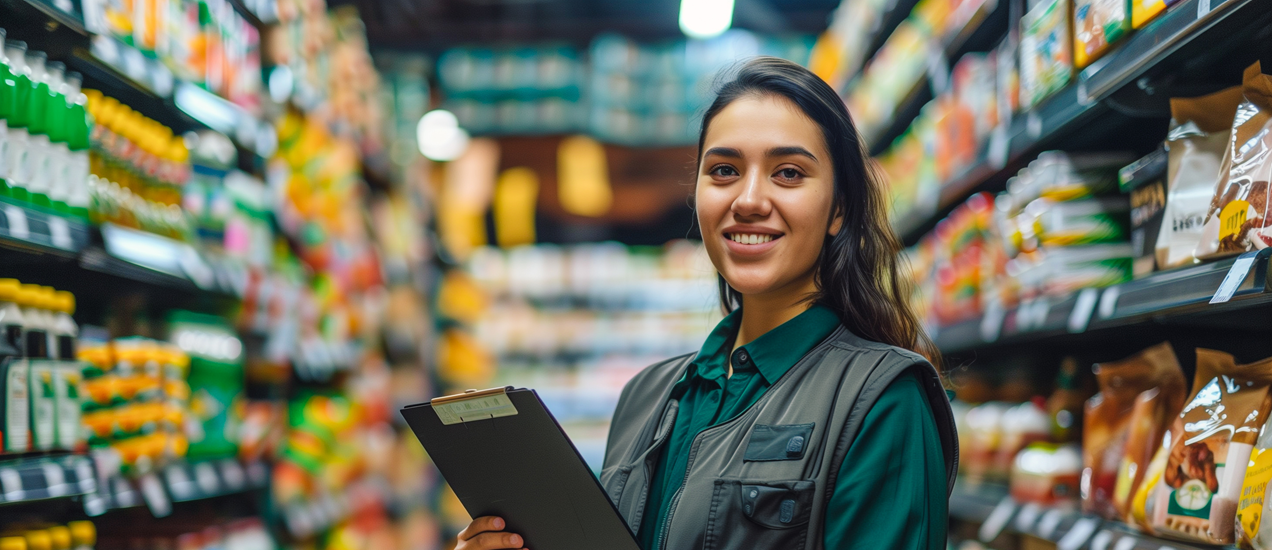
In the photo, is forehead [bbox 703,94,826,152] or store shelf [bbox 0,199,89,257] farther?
store shelf [bbox 0,199,89,257]

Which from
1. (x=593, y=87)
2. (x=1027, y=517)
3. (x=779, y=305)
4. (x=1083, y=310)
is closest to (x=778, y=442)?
(x=779, y=305)

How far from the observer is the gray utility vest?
1088 mm

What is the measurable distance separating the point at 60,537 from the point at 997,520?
1.98 meters

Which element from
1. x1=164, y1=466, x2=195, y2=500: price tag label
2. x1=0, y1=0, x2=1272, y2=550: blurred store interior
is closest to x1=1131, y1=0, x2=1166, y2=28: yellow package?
x1=0, y1=0, x2=1272, y2=550: blurred store interior

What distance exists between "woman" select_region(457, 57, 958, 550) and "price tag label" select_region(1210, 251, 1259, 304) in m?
0.39

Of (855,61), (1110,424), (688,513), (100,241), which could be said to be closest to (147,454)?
(100,241)

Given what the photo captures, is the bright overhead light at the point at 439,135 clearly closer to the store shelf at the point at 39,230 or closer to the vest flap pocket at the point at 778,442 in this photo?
the store shelf at the point at 39,230

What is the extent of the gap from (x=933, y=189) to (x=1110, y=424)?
121 centimetres

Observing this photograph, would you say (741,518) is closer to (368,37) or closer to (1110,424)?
(1110,424)

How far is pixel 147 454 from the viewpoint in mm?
2199

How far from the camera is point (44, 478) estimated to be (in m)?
1.72

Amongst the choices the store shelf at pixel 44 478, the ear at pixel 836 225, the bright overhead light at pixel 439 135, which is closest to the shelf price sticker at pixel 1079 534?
the ear at pixel 836 225

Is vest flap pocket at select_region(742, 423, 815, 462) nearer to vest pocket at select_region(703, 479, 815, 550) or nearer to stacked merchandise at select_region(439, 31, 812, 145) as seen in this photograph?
vest pocket at select_region(703, 479, 815, 550)

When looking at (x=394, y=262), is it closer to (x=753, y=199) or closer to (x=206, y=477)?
(x=206, y=477)
